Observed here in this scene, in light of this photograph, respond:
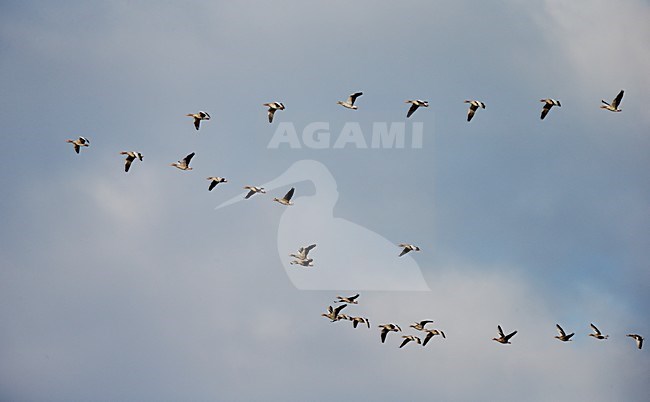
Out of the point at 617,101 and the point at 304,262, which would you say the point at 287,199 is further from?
Answer: the point at 617,101

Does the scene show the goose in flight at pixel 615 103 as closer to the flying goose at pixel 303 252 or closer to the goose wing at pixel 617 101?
the goose wing at pixel 617 101

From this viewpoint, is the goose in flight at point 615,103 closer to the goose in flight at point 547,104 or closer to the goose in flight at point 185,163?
the goose in flight at point 547,104

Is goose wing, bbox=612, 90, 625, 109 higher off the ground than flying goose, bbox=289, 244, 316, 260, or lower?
higher

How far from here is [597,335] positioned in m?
80.4

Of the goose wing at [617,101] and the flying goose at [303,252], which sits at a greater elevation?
the goose wing at [617,101]

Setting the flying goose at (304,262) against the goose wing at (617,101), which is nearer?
the goose wing at (617,101)

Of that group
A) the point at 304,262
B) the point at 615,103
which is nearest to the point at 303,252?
the point at 304,262

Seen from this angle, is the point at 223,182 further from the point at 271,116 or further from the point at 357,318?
the point at 357,318

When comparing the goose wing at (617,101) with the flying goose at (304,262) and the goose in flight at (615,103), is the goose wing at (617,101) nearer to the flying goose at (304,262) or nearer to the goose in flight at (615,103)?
the goose in flight at (615,103)

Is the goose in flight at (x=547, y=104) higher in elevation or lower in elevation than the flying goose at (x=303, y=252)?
higher

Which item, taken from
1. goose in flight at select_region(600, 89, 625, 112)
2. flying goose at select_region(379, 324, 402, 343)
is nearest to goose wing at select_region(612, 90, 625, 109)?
goose in flight at select_region(600, 89, 625, 112)

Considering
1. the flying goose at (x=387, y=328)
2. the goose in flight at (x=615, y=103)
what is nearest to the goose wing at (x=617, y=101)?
the goose in flight at (x=615, y=103)

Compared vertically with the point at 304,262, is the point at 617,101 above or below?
above

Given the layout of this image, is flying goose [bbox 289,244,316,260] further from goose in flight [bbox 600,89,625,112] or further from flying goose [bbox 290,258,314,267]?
goose in flight [bbox 600,89,625,112]
